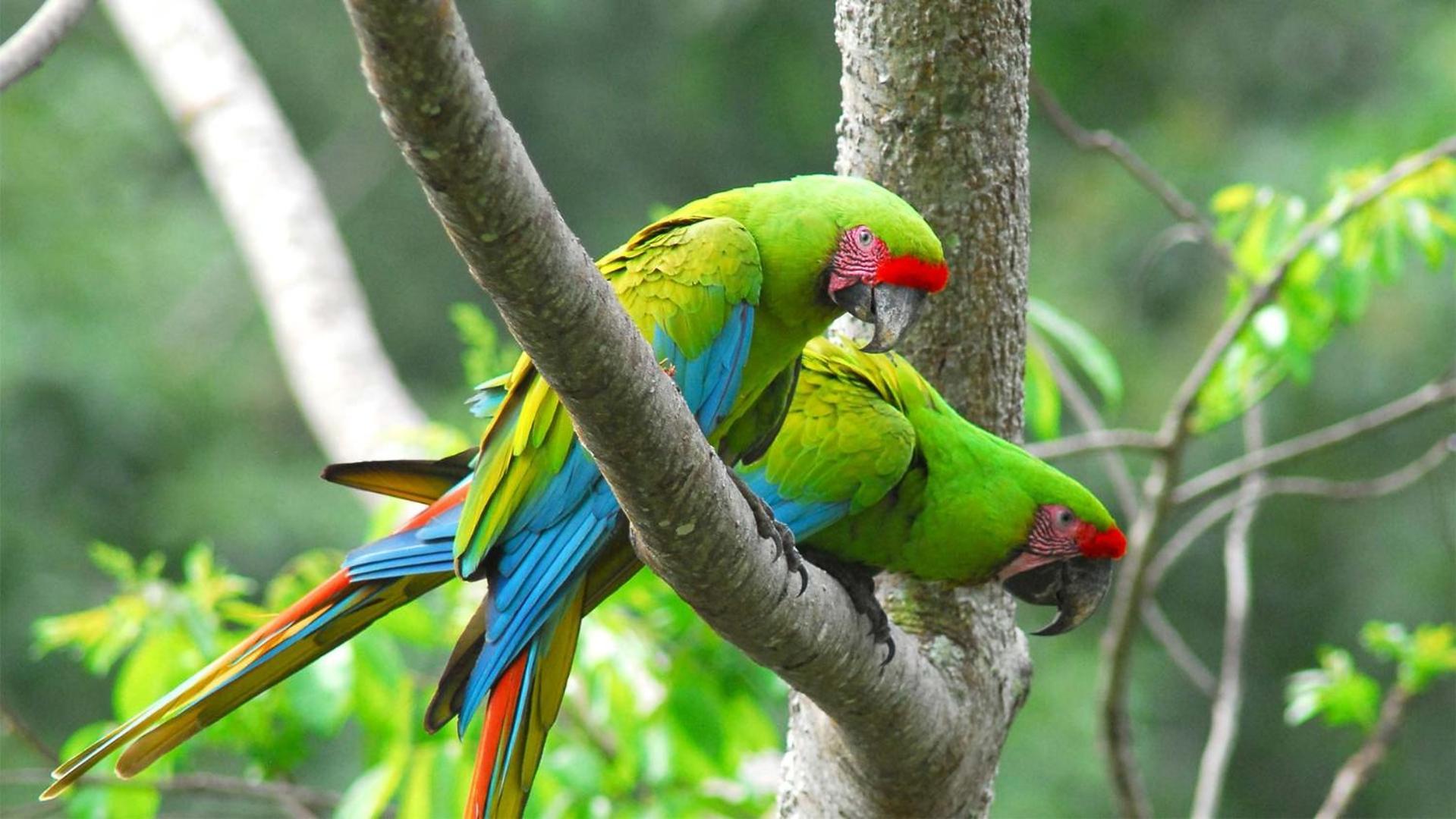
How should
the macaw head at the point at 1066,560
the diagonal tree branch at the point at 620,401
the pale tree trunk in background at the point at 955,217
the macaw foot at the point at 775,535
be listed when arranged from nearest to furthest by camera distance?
the diagonal tree branch at the point at 620,401 → the macaw foot at the point at 775,535 → the pale tree trunk in background at the point at 955,217 → the macaw head at the point at 1066,560

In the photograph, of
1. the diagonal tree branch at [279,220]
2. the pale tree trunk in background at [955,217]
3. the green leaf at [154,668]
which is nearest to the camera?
the pale tree trunk in background at [955,217]

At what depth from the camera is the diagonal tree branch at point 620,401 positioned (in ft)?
2.89

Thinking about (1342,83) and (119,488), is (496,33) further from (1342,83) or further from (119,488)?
(1342,83)

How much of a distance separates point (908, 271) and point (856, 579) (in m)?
0.50

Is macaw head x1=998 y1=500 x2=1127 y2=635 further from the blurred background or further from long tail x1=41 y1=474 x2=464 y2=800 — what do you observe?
the blurred background

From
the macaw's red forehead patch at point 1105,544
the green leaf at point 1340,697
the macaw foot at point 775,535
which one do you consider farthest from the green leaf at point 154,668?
the green leaf at point 1340,697

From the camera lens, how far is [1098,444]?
2.39 metres

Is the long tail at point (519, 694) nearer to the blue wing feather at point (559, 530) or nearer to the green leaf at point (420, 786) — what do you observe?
the blue wing feather at point (559, 530)

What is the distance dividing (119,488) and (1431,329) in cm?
602

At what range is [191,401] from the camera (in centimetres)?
725

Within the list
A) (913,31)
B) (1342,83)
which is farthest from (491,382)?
(1342,83)

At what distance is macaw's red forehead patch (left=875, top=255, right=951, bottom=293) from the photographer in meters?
1.68

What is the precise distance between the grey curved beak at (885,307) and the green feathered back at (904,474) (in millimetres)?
213

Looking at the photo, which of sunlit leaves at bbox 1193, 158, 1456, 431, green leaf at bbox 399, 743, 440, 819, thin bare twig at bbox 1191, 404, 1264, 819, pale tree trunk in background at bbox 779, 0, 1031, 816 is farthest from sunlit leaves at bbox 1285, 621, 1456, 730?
green leaf at bbox 399, 743, 440, 819
